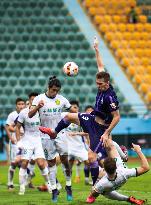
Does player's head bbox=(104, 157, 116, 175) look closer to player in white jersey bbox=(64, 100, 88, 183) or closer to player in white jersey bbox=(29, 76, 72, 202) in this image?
player in white jersey bbox=(29, 76, 72, 202)

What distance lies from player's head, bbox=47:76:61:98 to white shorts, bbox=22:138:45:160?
2.14 m

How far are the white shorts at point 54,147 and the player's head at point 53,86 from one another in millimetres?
850

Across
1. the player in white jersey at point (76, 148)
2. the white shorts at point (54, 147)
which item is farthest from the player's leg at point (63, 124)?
the player in white jersey at point (76, 148)

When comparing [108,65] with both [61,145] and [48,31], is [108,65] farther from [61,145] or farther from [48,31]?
[61,145]

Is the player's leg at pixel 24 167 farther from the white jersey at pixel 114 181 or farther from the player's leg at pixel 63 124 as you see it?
the white jersey at pixel 114 181

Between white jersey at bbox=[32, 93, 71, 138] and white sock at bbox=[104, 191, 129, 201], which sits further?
white jersey at bbox=[32, 93, 71, 138]

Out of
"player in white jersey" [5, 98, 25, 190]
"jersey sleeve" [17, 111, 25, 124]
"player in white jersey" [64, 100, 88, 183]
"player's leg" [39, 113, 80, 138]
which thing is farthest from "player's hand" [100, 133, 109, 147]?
"player in white jersey" [64, 100, 88, 183]

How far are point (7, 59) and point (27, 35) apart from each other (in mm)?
1629

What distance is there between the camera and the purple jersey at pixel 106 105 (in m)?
12.7

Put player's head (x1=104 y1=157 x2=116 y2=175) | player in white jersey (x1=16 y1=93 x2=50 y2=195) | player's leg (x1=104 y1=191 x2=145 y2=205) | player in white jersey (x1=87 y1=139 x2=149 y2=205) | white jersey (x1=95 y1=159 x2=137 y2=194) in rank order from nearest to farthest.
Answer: player's head (x1=104 y1=157 x2=116 y2=175)
player in white jersey (x1=87 y1=139 x2=149 y2=205)
white jersey (x1=95 y1=159 x2=137 y2=194)
player's leg (x1=104 y1=191 x2=145 y2=205)
player in white jersey (x1=16 y1=93 x2=50 y2=195)

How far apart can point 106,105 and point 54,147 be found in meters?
1.81

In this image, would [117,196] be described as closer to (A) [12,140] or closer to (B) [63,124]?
(B) [63,124]

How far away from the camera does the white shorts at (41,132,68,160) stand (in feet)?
46.2

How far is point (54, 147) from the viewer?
14.1 m
